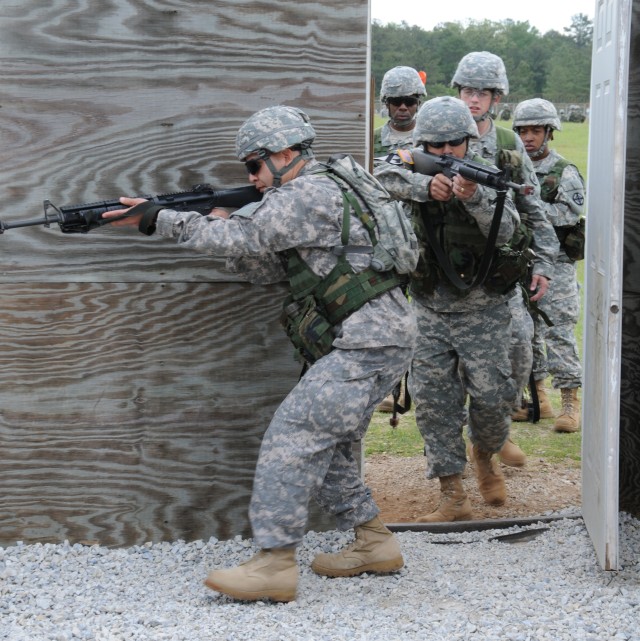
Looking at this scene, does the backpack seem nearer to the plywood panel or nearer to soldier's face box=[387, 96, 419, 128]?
the plywood panel

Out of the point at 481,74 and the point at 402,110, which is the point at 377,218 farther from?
the point at 402,110

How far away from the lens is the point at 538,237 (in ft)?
17.7

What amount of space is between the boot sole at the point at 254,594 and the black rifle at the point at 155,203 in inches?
55.1

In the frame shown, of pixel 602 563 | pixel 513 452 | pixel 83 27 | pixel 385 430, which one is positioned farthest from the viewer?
pixel 385 430

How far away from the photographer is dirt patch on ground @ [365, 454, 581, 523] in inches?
221

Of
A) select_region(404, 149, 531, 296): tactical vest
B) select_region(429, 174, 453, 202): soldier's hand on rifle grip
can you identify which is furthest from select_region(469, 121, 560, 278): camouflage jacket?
select_region(429, 174, 453, 202): soldier's hand on rifle grip

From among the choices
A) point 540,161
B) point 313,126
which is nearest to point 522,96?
point 540,161

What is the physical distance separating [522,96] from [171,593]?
52435 mm

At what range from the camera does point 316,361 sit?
4043 millimetres

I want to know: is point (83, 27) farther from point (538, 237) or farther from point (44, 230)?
point (538, 237)

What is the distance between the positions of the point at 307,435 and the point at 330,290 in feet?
1.80

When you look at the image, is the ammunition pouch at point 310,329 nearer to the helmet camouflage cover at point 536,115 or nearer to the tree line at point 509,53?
the helmet camouflage cover at point 536,115

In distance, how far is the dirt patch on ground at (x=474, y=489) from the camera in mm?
5625

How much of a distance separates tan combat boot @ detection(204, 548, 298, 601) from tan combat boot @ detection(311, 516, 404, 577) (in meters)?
0.31
